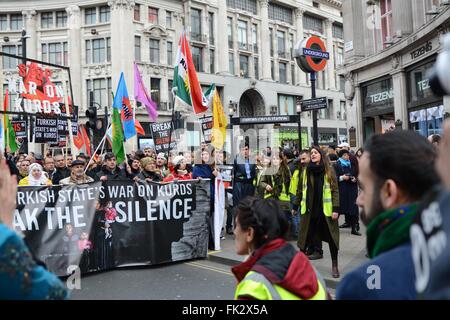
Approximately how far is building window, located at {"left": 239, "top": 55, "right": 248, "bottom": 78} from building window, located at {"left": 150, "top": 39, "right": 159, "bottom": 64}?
11942mm

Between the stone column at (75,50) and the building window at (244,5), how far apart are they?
17.5 metres

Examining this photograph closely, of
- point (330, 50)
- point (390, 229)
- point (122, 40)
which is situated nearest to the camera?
point (390, 229)

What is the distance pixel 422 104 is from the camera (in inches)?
679

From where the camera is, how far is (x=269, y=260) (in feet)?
7.68

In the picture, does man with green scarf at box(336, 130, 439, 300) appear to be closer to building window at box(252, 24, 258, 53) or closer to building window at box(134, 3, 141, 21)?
building window at box(134, 3, 141, 21)

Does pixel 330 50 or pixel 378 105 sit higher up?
pixel 330 50

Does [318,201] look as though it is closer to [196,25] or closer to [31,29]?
[196,25]

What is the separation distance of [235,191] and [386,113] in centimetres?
1266

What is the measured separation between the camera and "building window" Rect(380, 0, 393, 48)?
69.1 ft

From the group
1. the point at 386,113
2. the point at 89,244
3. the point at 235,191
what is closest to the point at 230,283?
the point at 89,244

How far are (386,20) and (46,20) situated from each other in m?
37.0

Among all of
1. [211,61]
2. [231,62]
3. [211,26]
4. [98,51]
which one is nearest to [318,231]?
[98,51]

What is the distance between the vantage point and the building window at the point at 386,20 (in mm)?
21062

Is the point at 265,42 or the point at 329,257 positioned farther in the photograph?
the point at 265,42
